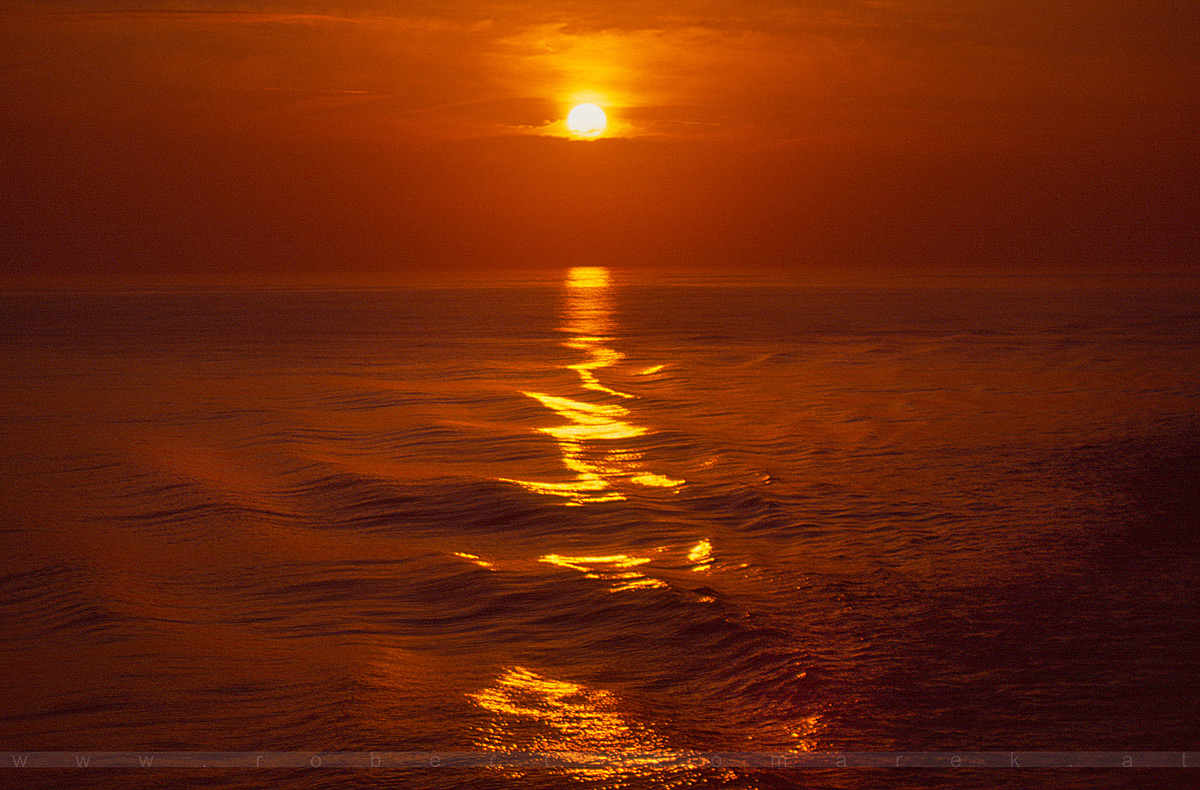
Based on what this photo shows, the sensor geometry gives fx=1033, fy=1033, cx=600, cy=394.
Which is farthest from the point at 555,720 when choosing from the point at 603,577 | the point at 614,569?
the point at 614,569

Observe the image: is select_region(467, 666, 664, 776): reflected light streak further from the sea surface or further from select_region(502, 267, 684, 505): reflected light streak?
select_region(502, 267, 684, 505): reflected light streak

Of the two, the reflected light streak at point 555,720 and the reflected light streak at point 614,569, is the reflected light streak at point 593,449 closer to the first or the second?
the reflected light streak at point 614,569

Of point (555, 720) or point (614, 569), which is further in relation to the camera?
point (614, 569)

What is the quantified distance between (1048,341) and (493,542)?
35303mm

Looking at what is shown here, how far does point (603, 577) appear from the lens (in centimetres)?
1030

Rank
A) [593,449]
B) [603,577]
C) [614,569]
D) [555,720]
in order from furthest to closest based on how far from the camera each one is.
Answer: [593,449], [614,569], [603,577], [555,720]

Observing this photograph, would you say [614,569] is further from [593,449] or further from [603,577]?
[593,449]

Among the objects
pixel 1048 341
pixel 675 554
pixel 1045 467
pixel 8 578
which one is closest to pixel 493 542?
pixel 675 554

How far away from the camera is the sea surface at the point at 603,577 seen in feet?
22.3

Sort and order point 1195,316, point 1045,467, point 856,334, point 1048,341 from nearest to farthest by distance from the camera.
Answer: point 1045,467, point 1048,341, point 856,334, point 1195,316

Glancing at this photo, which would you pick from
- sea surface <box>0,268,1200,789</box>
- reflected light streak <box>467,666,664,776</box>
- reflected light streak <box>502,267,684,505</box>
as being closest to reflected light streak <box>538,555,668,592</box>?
sea surface <box>0,268,1200,789</box>

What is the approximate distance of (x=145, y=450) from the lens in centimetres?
1794

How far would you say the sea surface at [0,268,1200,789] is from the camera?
680 cm

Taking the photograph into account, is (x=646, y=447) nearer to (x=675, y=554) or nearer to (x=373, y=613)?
(x=675, y=554)
